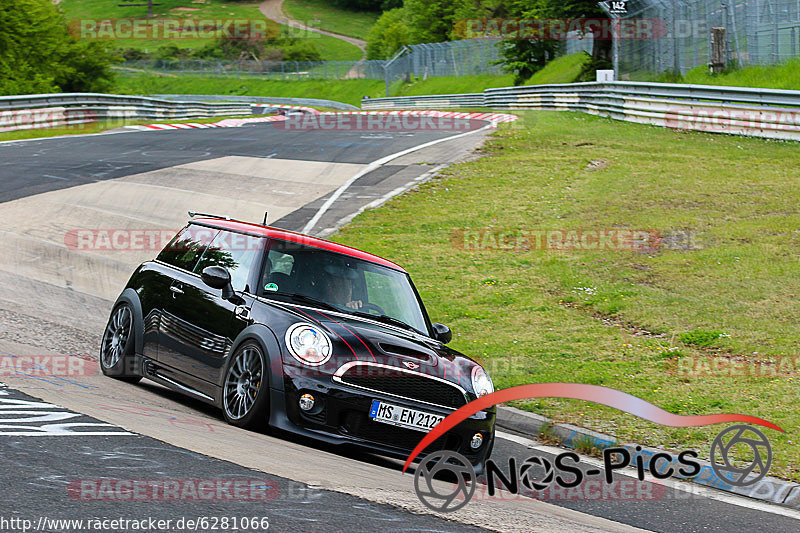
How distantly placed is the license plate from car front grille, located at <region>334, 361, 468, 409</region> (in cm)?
9

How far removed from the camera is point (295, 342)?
646cm

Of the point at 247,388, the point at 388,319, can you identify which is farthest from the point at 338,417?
the point at 388,319

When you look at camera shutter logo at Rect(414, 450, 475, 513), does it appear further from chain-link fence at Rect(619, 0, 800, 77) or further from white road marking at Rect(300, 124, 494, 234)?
chain-link fence at Rect(619, 0, 800, 77)

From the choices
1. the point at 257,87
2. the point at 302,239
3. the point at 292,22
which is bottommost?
the point at 302,239

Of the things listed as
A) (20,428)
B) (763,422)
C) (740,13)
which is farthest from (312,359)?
(740,13)

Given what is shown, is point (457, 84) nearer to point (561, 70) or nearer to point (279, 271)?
point (561, 70)

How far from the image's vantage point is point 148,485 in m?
4.76

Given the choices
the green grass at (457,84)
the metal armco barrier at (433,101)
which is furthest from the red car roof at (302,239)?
the green grass at (457,84)

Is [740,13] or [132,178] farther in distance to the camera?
[740,13]

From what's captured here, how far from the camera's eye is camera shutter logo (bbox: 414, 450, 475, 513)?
5219 mm

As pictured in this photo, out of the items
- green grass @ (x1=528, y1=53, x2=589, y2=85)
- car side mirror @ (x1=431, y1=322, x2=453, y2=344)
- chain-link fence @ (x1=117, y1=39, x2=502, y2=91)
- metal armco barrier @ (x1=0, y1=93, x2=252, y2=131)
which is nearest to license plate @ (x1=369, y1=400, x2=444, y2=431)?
car side mirror @ (x1=431, y1=322, x2=453, y2=344)

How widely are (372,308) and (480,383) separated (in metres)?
1.13

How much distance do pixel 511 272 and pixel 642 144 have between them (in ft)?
40.1

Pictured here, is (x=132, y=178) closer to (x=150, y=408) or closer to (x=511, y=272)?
(x=511, y=272)
